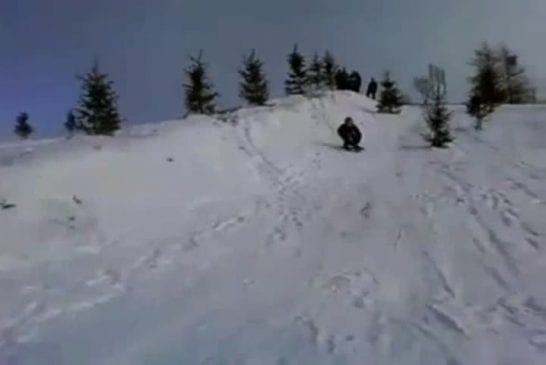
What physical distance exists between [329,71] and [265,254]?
20.6 m

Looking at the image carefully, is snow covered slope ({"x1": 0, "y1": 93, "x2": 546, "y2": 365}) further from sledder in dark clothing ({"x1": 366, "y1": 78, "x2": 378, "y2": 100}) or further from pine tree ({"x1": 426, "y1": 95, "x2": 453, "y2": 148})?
sledder in dark clothing ({"x1": 366, "y1": 78, "x2": 378, "y2": 100})

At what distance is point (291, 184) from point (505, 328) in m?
8.93

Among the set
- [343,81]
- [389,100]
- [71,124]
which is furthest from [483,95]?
[71,124]

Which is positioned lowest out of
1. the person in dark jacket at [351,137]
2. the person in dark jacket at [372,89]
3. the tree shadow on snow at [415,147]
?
the tree shadow on snow at [415,147]

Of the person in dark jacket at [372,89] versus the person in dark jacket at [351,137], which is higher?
the person in dark jacket at [372,89]

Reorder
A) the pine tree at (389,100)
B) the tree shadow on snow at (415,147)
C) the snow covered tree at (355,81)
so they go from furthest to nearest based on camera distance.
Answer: the snow covered tree at (355,81), the pine tree at (389,100), the tree shadow on snow at (415,147)

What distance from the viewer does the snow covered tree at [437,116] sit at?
63.4 feet

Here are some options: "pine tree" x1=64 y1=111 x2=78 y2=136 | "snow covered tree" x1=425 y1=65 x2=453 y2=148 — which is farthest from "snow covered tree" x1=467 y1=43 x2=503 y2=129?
"pine tree" x1=64 y1=111 x2=78 y2=136

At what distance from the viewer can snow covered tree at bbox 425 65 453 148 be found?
63.4 ft

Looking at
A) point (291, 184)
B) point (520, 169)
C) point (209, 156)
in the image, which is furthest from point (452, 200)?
point (209, 156)

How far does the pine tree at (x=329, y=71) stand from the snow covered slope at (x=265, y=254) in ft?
38.3

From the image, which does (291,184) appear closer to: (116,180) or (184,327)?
(116,180)

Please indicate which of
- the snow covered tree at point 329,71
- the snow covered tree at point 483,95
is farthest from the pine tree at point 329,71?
the snow covered tree at point 483,95

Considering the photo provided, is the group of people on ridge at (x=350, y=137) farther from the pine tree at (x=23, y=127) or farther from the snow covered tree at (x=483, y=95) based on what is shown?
the pine tree at (x=23, y=127)
